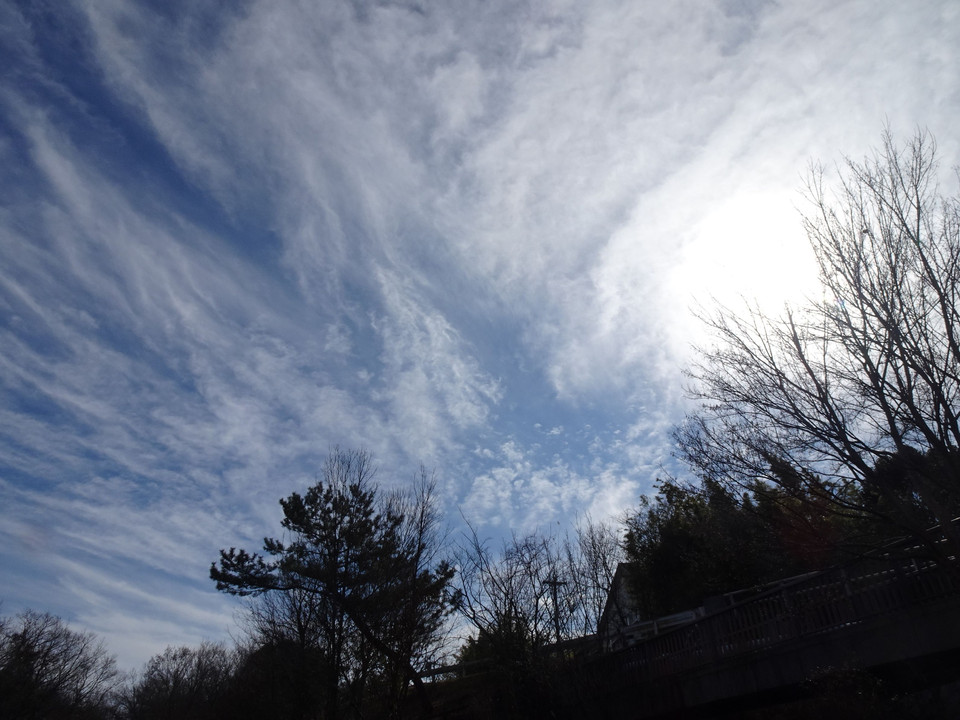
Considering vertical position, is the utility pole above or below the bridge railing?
above

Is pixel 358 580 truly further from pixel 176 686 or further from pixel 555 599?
pixel 176 686

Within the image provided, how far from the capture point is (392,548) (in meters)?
19.0

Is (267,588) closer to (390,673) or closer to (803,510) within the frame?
(390,673)

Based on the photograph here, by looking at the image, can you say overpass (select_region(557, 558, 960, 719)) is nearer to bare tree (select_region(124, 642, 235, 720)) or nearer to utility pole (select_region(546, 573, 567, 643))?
utility pole (select_region(546, 573, 567, 643))

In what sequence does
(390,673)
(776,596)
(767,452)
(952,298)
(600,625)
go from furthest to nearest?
(600,625)
(390,673)
(776,596)
(767,452)
(952,298)

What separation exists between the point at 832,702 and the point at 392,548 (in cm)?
1209

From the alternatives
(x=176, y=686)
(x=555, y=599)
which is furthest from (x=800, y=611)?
(x=176, y=686)

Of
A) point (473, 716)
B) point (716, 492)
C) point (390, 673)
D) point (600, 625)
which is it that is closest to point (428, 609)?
point (390, 673)

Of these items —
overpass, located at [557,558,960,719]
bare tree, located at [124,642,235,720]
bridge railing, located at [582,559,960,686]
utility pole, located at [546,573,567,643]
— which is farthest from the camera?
bare tree, located at [124,642,235,720]

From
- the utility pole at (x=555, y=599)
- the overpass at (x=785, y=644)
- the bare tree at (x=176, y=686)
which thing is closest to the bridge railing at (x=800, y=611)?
the overpass at (x=785, y=644)

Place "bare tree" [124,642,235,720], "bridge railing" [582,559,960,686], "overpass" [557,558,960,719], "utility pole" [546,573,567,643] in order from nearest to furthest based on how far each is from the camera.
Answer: "overpass" [557,558,960,719] → "bridge railing" [582,559,960,686] → "utility pole" [546,573,567,643] → "bare tree" [124,642,235,720]

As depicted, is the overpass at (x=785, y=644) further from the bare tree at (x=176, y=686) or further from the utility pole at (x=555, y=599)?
the bare tree at (x=176, y=686)

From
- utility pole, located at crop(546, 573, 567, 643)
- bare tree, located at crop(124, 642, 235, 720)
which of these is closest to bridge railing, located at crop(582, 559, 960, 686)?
utility pole, located at crop(546, 573, 567, 643)

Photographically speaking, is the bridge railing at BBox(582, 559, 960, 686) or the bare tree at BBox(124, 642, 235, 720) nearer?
the bridge railing at BBox(582, 559, 960, 686)
